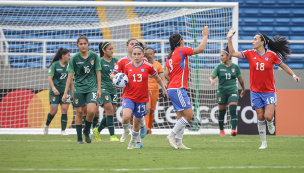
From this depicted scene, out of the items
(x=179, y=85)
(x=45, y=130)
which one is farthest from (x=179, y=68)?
(x=45, y=130)

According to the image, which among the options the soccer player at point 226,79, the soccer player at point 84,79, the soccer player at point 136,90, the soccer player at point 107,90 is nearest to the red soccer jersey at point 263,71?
the soccer player at point 136,90

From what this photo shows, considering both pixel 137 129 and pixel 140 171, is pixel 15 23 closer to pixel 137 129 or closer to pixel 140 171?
pixel 137 129

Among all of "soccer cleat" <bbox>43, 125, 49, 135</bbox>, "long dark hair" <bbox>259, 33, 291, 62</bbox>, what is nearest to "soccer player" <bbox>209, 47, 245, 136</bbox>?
"long dark hair" <bbox>259, 33, 291, 62</bbox>

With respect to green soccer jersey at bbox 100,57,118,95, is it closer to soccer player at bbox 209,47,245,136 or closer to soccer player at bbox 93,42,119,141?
soccer player at bbox 93,42,119,141

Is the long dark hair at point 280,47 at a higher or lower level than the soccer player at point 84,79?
higher

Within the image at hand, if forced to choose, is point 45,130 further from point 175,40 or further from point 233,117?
point 175,40

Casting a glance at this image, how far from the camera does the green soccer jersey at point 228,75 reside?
991cm

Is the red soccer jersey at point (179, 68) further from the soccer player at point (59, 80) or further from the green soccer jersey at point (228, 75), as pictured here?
the soccer player at point (59, 80)

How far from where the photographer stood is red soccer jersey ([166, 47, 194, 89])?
6.13 metres

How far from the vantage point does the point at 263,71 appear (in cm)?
651

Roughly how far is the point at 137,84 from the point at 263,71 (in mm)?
2198

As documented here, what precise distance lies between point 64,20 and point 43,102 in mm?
3597

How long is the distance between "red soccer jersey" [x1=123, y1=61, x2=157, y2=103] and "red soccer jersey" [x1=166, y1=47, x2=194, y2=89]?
429 millimetres

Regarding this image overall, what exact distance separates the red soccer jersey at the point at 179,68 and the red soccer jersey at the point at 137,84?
0.43 m
